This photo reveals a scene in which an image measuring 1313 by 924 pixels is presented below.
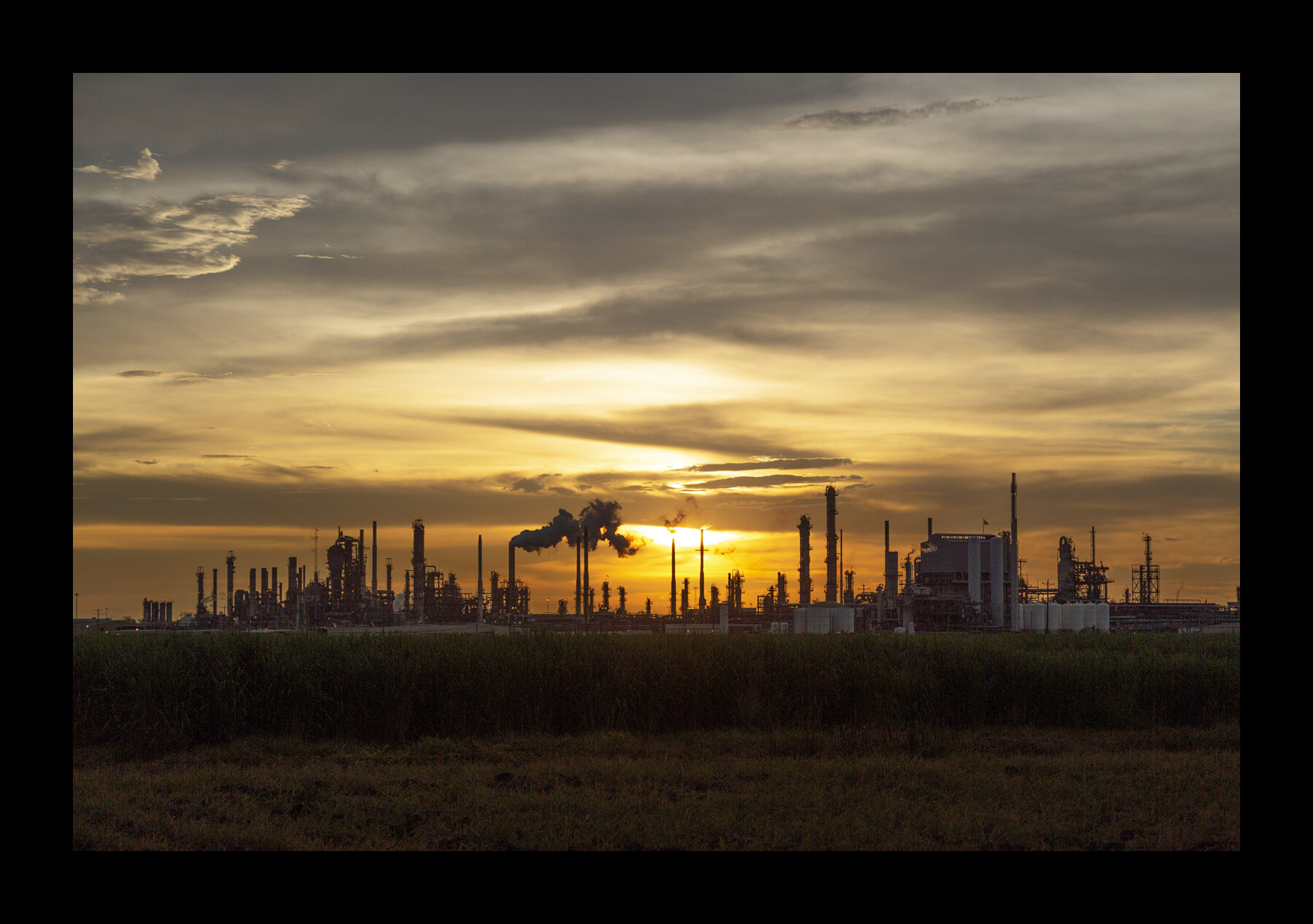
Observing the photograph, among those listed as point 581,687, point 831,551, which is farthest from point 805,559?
point 581,687

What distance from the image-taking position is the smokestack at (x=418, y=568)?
64.6m

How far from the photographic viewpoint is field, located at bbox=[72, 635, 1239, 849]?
446 inches

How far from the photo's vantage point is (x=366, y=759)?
15.9m

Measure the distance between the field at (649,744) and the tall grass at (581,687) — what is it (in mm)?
44

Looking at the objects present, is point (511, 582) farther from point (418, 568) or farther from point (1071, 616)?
point (1071, 616)

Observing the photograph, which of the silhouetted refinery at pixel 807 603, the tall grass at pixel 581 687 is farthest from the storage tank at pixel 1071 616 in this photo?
the tall grass at pixel 581 687

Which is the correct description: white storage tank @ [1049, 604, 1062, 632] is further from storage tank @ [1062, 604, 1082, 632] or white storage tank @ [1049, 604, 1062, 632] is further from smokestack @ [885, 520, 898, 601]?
smokestack @ [885, 520, 898, 601]

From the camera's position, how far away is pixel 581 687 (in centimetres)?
1869

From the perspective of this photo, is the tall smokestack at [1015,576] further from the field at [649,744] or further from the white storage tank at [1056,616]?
the field at [649,744]

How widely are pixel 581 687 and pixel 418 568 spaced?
158 ft

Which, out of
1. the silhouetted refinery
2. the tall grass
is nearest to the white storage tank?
the silhouetted refinery
